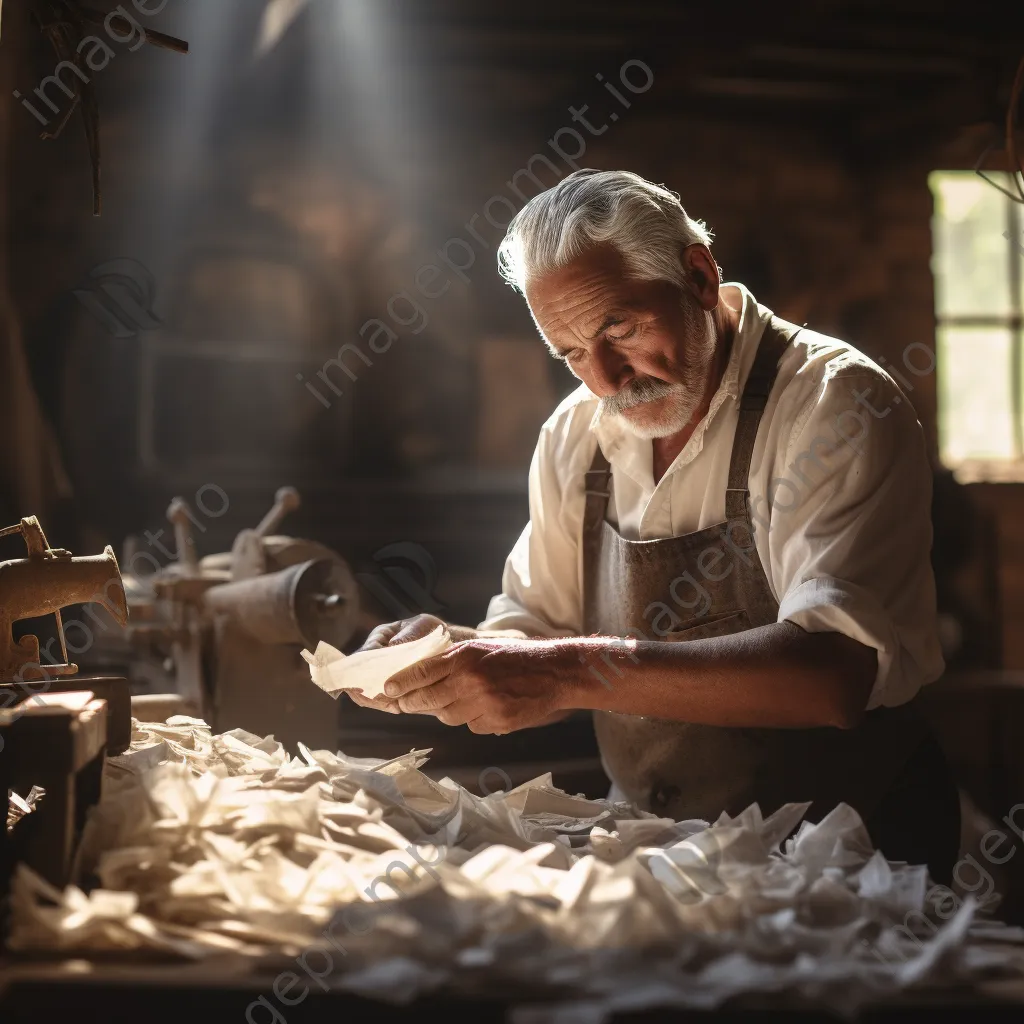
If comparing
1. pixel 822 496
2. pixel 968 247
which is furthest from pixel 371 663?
pixel 968 247

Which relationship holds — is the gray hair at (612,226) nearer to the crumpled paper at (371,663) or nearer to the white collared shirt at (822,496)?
the white collared shirt at (822,496)

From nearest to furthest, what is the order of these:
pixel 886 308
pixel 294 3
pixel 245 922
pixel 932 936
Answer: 1. pixel 245 922
2. pixel 932 936
3. pixel 294 3
4. pixel 886 308

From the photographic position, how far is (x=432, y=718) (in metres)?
4.79

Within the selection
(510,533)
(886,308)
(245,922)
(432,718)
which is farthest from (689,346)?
(886,308)

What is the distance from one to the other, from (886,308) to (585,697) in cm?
619

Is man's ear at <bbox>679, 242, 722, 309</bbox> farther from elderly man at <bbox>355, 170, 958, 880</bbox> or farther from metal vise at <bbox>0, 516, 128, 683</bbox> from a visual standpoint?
metal vise at <bbox>0, 516, 128, 683</bbox>

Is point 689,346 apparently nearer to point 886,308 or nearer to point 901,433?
point 901,433

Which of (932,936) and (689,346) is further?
(689,346)

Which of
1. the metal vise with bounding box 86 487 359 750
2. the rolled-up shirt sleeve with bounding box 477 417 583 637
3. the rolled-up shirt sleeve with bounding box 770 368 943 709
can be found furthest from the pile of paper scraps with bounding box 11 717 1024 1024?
the metal vise with bounding box 86 487 359 750

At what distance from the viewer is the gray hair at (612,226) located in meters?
2.46

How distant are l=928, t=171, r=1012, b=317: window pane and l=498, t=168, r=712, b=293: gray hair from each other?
5.71 meters

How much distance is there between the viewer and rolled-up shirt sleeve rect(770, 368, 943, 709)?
6.86ft

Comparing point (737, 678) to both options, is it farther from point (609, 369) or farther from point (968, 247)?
point (968, 247)

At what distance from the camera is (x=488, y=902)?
125 cm
